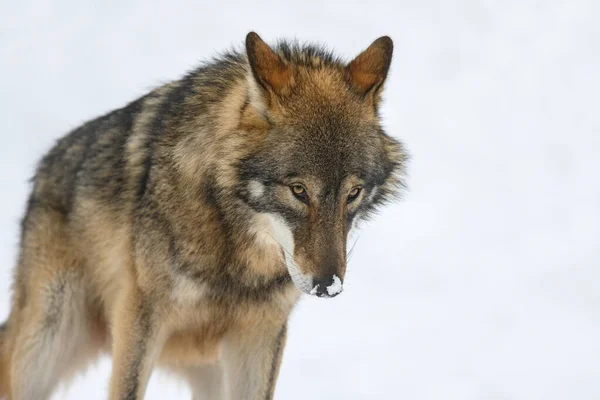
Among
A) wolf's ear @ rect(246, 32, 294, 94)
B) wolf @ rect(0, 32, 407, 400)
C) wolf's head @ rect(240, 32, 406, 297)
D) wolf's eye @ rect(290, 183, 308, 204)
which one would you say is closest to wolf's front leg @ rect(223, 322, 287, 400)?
wolf @ rect(0, 32, 407, 400)

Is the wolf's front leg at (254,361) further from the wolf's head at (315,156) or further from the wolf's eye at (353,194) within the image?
the wolf's eye at (353,194)

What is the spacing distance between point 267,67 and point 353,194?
2.28 feet

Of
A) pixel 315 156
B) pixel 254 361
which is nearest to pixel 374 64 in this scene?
pixel 315 156

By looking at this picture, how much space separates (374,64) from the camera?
4328 millimetres

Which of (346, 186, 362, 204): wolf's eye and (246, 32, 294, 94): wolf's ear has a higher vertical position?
(246, 32, 294, 94): wolf's ear

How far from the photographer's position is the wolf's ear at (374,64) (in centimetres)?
428

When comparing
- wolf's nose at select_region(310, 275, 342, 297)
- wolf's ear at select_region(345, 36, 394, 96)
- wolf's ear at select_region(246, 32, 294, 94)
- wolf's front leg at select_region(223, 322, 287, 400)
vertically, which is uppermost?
wolf's ear at select_region(345, 36, 394, 96)

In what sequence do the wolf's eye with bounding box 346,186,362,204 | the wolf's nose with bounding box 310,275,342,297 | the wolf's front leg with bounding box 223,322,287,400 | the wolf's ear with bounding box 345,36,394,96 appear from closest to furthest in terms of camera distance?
1. the wolf's nose with bounding box 310,275,342,297
2. the wolf's eye with bounding box 346,186,362,204
3. the wolf's ear with bounding box 345,36,394,96
4. the wolf's front leg with bounding box 223,322,287,400

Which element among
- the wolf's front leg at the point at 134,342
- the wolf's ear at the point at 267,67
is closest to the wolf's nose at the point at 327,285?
the wolf's ear at the point at 267,67

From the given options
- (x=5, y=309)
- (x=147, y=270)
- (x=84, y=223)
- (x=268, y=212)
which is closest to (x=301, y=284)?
(x=268, y=212)

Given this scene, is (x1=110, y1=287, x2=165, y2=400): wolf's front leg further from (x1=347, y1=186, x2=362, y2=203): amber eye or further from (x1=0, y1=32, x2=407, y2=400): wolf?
(x1=347, y1=186, x2=362, y2=203): amber eye

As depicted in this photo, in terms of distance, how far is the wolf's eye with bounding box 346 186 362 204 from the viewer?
3937 mm

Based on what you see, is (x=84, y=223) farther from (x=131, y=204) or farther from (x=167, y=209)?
(x=167, y=209)

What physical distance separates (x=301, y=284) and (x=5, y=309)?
14.5 feet
